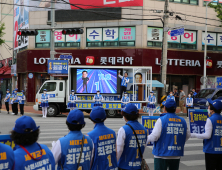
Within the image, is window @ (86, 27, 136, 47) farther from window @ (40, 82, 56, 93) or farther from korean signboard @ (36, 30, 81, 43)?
window @ (40, 82, 56, 93)

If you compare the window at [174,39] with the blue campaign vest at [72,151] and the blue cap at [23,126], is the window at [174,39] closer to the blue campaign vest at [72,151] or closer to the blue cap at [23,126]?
the blue campaign vest at [72,151]

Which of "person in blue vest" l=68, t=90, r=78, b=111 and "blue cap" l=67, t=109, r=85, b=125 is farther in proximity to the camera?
"person in blue vest" l=68, t=90, r=78, b=111

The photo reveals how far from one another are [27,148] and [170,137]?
2.51m

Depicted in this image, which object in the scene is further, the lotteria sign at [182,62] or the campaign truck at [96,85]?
the lotteria sign at [182,62]

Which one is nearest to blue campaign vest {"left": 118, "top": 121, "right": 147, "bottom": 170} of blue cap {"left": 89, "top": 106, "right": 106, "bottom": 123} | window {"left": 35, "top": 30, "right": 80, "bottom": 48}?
blue cap {"left": 89, "top": 106, "right": 106, "bottom": 123}

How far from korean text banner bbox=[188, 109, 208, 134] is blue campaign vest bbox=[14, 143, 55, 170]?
401 cm

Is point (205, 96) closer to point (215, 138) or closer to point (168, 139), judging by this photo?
point (215, 138)

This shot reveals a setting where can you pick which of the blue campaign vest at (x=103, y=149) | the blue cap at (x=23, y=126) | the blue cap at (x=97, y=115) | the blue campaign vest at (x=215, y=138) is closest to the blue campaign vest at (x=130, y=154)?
the blue campaign vest at (x=103, y=149)

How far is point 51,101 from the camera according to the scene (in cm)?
1962

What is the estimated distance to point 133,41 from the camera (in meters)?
26.1

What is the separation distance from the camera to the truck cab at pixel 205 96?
19.5 m

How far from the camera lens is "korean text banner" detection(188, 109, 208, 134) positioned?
6.21 m

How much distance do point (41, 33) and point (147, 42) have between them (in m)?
10.3

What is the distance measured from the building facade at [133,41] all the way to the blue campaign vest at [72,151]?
22.3 m
